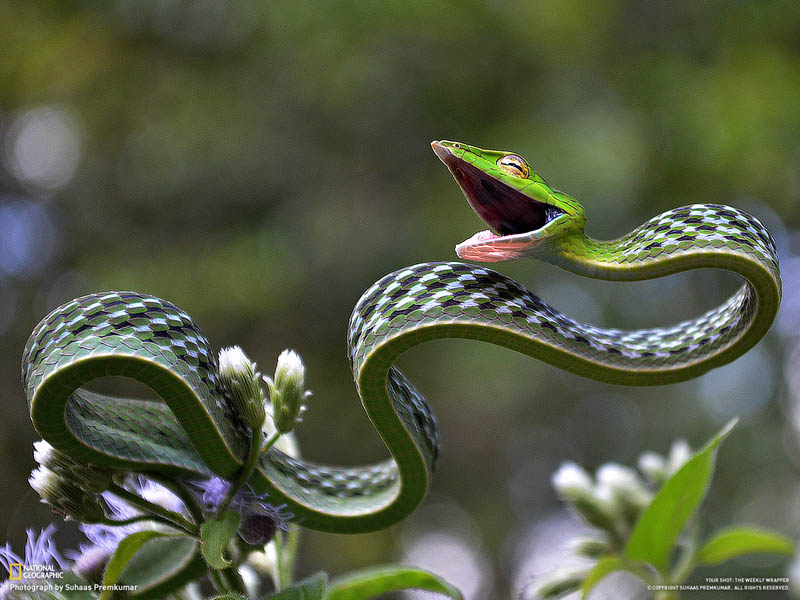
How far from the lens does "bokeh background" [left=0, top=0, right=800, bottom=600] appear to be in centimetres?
829

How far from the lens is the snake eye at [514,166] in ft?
4.64

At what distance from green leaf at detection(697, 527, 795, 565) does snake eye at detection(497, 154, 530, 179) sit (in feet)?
3.32

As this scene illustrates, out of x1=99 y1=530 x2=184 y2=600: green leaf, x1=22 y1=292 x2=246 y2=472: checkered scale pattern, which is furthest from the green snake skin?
x1=99 y1=530 x2=184 y2=600: green leaf

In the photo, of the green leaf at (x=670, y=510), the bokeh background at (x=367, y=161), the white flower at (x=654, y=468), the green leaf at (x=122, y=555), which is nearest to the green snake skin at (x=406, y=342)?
the green leaf at (x=122, y=555)

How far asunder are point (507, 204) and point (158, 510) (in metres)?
0.84

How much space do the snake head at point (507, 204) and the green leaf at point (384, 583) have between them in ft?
1.95

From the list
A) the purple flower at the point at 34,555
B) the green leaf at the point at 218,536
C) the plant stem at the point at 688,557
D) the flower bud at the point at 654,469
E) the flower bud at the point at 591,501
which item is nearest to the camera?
the green leaf at the point at 218,536

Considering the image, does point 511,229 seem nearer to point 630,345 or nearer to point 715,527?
point 630,345

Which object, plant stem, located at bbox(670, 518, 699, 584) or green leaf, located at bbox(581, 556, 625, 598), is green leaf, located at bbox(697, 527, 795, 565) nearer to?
plant stem, located at bbox(670, 518, 699, 584)

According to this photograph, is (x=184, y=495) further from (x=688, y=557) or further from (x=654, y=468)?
(x=654, y=468)

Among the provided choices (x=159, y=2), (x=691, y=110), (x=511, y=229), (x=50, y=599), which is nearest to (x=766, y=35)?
(x=691, y=110)

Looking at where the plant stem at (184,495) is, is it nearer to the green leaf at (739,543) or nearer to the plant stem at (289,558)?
the plant stem at (289,558)

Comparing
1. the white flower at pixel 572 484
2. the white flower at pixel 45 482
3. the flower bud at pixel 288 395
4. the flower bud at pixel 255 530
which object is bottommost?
the white flower at pixel 572 484

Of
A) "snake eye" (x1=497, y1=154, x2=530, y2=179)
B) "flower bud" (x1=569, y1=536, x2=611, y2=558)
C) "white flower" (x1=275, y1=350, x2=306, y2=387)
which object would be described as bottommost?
"flower bud" (x1=569, y1=536, x2=611, y2=558)
